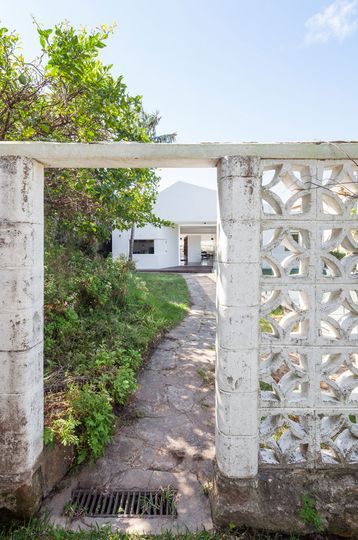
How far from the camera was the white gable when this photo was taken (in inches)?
745

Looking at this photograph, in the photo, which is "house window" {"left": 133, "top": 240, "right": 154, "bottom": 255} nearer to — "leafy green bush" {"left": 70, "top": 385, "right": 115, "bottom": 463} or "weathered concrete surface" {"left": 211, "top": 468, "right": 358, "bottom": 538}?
"leafy green bush" {"left": 70, "top": 385, "right": 115, "bottom": 463}

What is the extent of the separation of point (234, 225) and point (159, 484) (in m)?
2.10

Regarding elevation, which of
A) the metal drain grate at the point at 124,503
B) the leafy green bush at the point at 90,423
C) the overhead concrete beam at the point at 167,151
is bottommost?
the metal drain grate at the point at 124,503

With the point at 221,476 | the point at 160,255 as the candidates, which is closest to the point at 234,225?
the point at 221,476

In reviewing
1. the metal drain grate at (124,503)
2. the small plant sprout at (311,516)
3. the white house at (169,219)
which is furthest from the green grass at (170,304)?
the white house at (169,219)

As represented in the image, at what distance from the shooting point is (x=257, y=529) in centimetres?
185

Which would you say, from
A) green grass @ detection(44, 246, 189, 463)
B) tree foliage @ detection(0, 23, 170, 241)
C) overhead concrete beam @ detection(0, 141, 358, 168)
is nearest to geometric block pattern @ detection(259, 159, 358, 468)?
overhead concrete beam @ detection(0, 141, 358, 168)

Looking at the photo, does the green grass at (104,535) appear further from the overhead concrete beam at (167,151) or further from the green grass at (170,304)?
the green grass at (170,304)

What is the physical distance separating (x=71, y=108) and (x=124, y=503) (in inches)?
166

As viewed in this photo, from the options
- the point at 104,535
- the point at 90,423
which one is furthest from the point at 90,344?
the point at 104,535

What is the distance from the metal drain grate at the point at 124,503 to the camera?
78.4 inches

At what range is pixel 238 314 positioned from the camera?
5.97 ft

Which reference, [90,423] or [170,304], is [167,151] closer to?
[90,423]

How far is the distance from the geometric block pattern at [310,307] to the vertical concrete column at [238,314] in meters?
0.10
